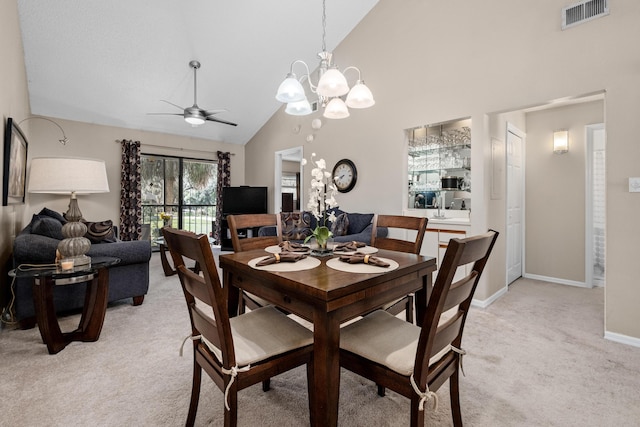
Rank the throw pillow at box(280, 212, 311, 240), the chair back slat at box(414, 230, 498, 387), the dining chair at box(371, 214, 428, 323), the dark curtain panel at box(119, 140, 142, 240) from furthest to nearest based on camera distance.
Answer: the dark curtain panel at box(119, 140, 142, 240), the throw pillow at box(280, 212, 311, 240), the dining chair at box(371, 214, 428, 323), the chair back slat at box(414, 230, 498, 387)

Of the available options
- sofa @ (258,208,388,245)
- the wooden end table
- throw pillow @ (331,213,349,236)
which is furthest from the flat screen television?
the wooden end table

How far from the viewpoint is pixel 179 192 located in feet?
21.9

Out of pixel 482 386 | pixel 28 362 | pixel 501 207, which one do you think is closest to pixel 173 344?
pixel 28 362

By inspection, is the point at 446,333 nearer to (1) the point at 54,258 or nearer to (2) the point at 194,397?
(2) the point at 194,397

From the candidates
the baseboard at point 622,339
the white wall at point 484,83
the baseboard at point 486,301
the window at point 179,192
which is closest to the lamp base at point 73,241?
the white wall at point 484,83

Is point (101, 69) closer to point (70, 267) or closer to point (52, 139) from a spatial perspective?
point (52, 139)

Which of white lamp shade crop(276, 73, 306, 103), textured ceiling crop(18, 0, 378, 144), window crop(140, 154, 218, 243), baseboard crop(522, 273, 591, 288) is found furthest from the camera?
window crop(140, 154, 218, 243)

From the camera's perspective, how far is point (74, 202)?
2518 millimetres

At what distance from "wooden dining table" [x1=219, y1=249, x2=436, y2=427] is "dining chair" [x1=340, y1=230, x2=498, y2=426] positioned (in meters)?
0.14

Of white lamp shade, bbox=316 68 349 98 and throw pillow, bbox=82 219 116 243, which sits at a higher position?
white lamp shade, bbox=316 68 349 98

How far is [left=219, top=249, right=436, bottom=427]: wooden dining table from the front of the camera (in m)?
1.17

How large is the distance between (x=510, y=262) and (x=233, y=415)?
406 cm

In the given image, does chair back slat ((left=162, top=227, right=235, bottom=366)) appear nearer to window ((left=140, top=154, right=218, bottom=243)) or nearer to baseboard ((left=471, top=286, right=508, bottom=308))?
baseboard ((left=471, top=286, right=508, bottom=308))

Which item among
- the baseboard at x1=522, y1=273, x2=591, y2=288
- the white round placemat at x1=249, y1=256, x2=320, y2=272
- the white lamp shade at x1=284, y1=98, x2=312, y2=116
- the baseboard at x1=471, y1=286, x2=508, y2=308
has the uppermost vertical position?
the white lamp shade at x1=284, y1=98, x2=312, y2=116
